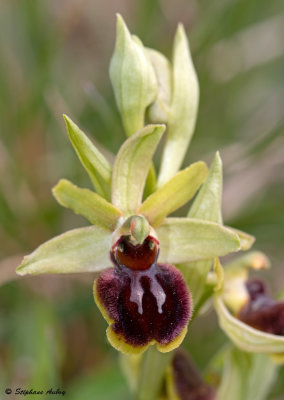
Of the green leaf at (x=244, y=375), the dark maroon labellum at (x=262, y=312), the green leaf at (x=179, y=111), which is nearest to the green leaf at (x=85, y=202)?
the green leaf at (x=179, y=111)

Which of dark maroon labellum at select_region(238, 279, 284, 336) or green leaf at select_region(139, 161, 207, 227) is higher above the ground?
green leaf at select_region(139, 161, 207, 227)

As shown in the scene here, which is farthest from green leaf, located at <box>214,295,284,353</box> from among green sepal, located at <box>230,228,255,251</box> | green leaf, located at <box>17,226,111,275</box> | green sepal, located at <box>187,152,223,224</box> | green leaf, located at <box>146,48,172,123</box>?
green leaf, located at <box>146,48,172,123</box>

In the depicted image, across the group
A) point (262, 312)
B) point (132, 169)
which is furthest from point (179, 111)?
point (262, 312)

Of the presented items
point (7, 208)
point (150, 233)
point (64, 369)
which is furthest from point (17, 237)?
point (150, 233)

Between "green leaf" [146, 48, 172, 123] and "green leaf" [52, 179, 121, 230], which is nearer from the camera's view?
"green leaf" [52, 179, 121, 230]

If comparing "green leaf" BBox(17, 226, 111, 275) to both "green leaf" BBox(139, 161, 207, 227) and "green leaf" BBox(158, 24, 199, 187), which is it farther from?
"green leaf" BBox(158, 24, 199, 187)

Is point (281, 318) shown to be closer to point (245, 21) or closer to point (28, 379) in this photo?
point (28, 379)
